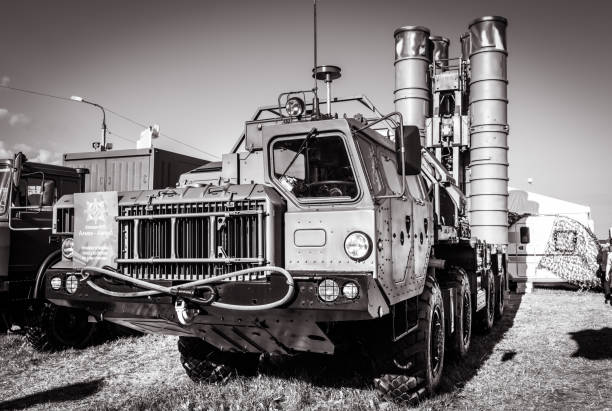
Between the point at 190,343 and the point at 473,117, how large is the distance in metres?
11.1

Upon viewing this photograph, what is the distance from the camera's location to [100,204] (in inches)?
213

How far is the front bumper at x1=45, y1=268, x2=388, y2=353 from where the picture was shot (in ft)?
14.7

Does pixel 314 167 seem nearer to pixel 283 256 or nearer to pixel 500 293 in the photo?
pixel 283 256

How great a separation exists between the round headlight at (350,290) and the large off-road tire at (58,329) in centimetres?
566

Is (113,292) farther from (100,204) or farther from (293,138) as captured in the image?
(293,138)

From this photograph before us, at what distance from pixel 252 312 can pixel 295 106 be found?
6.39ft

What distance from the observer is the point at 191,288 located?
4.81 metres

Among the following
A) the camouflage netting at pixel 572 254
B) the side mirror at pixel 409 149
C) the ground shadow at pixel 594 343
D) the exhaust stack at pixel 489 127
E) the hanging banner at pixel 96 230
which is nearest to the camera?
the side mirror at pixel 409 149

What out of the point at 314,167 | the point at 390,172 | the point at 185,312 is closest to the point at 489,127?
the point at 390,172

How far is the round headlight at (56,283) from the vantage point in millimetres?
5426

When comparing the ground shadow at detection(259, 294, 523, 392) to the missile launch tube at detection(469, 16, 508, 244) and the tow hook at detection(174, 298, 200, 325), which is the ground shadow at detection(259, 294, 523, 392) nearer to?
the tow hook at detection(174, 298, 200, 325)

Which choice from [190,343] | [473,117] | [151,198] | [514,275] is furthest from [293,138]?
[514,275]

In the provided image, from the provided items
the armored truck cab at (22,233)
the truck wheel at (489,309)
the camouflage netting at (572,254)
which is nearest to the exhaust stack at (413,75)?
the truck wheel at (489,309)

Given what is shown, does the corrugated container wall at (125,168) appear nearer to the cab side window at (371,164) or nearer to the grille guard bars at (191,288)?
the grille guard bars at (191,288)
